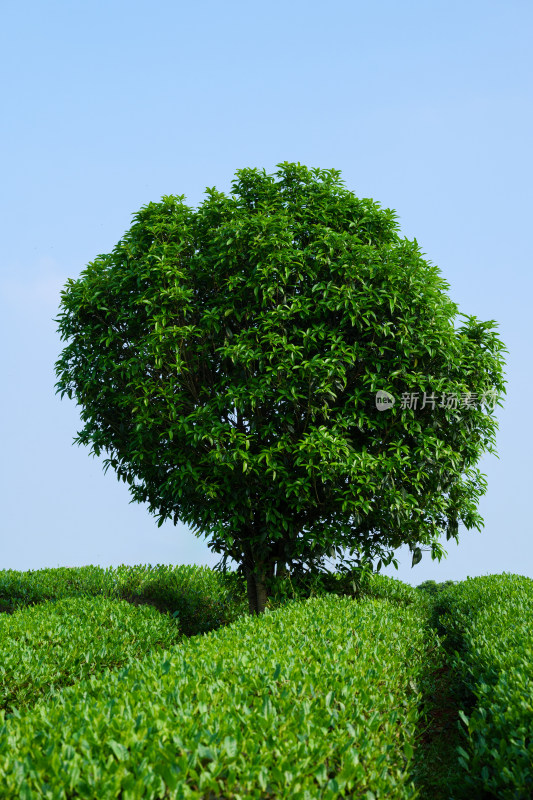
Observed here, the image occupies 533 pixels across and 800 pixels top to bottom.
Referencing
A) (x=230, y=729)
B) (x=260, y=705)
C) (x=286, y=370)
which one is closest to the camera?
(x=230, y=729)

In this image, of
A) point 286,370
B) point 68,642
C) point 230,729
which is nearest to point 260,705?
point 230,729

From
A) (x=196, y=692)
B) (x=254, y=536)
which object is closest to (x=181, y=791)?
(x=196, y=692)

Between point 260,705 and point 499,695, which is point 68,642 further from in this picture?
point 499,695

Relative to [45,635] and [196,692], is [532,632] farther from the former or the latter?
[45,635]

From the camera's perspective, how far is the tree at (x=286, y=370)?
991 cm

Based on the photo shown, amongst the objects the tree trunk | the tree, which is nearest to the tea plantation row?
the tree trunk

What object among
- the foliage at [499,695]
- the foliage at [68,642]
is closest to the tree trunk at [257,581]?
the foliage at [68,642]

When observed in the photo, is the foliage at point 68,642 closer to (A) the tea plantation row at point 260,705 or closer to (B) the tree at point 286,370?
(A) the tea plantation row at point 260,705

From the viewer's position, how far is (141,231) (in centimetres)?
1129

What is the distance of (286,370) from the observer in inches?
391

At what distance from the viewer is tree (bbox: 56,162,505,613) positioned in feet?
32.5

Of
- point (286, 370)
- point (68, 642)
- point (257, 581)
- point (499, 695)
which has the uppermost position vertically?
point (286, 370)

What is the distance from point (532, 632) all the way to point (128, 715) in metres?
5.05

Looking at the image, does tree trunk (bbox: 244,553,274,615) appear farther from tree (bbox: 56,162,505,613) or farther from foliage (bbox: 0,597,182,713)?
foliage (bbox: 0,597,182,713)
